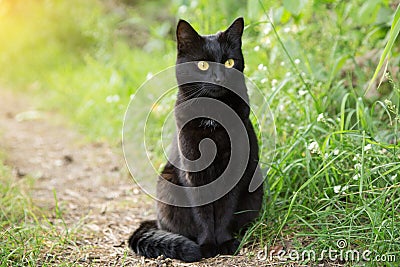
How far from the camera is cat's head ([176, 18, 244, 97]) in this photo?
2.20 metres

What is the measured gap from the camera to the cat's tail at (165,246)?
2217 millimetres

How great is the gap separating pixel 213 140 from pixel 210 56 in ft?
1.30

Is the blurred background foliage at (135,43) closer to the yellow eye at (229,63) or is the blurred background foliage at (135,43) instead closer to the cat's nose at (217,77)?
the yellow eye at (229,63)

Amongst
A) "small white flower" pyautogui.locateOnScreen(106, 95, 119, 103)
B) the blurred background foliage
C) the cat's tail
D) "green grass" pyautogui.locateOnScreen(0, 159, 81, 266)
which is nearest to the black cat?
the cat's tail

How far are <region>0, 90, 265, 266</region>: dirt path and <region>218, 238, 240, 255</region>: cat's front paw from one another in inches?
1.5

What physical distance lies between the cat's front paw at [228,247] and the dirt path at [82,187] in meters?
0.04

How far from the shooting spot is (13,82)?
7105mm

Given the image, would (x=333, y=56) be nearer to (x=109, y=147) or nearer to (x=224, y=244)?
(x=224, y=244)

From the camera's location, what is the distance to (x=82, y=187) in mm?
3533

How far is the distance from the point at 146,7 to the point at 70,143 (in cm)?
273

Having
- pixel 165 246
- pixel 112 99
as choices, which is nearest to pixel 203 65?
pixel 165 246

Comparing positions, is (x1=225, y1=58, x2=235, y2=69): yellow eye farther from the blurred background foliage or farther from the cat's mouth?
the blurred background foliage

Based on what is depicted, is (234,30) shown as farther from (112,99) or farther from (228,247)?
(112,99)

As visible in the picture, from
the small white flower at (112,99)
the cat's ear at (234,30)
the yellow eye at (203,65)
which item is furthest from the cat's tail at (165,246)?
the small white flower at (112,99)
